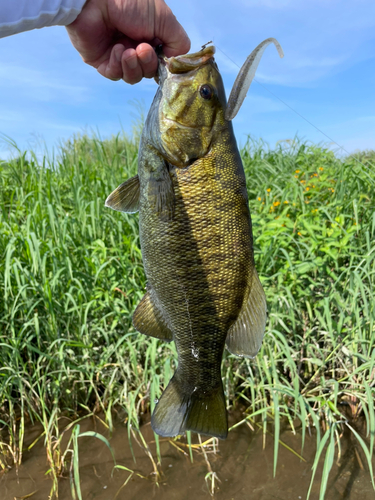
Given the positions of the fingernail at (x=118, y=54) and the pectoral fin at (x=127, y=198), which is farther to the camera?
the fingernail at (x=118, y=54)

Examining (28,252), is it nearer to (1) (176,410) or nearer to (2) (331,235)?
(1) (176,410)

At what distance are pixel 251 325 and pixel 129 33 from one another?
4.72ft

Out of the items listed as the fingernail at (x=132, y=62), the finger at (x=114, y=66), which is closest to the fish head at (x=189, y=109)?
the fingernail at (x=132, y=62)

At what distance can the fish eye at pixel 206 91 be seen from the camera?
1361 millimetres

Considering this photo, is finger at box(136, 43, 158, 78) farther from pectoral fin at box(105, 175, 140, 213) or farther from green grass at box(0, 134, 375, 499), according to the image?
green grass at box(0, 134, 375, 499)

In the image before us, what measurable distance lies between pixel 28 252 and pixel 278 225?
2.13 meters

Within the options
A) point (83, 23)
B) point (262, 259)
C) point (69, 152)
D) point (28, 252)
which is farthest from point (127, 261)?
point (69, 152)

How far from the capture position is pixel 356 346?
2988mm

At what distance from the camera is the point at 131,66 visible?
5.47ft

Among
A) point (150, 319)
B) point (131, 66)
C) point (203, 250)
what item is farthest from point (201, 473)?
point (131, 66)

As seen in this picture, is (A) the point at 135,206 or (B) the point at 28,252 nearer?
(A) the point at 135,206

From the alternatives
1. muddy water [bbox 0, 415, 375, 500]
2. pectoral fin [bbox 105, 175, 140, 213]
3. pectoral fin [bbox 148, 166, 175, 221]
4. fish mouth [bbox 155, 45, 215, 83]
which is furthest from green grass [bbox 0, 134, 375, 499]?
fish mouth [bbox 155, 45, 215, 83]

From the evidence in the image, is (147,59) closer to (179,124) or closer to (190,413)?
(179,124)

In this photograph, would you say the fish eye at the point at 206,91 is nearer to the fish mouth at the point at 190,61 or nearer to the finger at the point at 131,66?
the fish mouth at the point at 190,61
